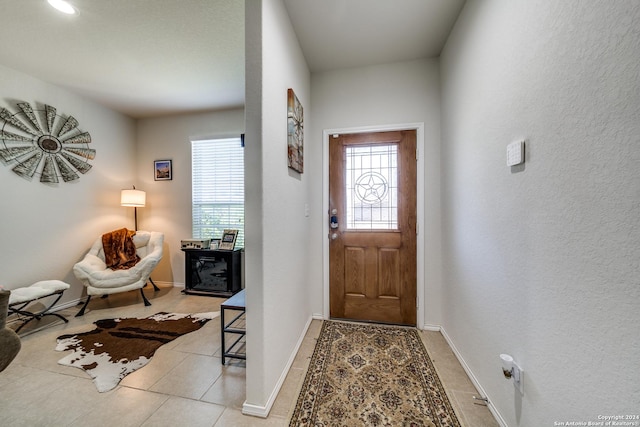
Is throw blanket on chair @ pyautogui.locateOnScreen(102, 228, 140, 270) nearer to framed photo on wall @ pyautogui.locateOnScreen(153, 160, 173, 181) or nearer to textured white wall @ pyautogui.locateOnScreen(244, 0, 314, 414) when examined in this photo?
framed photo on wall @ pyautogui.locateOnScreen(153, 160, 173, 181)

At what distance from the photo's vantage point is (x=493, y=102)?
136 centimetres

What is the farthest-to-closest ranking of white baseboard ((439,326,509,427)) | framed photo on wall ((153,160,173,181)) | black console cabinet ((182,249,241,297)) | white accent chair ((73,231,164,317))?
framed photo on wall ((153,160,173,181))
black console cabinet ((182,249,241,297))
white accent chair ((73,231,164,317))
white baseboard ((439,326,509,427))

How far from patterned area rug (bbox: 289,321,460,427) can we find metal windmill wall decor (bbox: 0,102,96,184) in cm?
374

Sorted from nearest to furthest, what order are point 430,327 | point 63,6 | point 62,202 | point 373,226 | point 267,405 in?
point 267,405 → point 63,6 → point 430,327 → point 373,226 → point 62,202

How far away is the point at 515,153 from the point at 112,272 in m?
4.04

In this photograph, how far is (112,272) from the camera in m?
2.86

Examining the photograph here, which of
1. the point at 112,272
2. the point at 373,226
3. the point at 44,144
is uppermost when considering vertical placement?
the point at 44,144

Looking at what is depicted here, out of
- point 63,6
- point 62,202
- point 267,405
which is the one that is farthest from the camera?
point 62,202

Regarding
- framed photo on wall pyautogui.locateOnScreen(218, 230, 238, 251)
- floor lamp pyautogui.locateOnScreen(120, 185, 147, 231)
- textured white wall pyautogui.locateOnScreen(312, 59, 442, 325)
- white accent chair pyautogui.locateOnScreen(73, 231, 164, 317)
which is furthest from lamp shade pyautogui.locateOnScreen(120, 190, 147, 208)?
textured white wall pyautogui.locateOnScreen(312, 59, 442, 325)

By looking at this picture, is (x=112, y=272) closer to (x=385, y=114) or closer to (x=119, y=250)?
(x=119, y=250)

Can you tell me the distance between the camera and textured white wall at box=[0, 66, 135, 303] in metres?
2.51

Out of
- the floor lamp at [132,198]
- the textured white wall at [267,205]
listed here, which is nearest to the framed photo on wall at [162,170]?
the floor lamp at [132,198]

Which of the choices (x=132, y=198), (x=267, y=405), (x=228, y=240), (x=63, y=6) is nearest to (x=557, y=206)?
(x=267, y=405)

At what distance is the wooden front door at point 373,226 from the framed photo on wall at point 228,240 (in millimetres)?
1706
